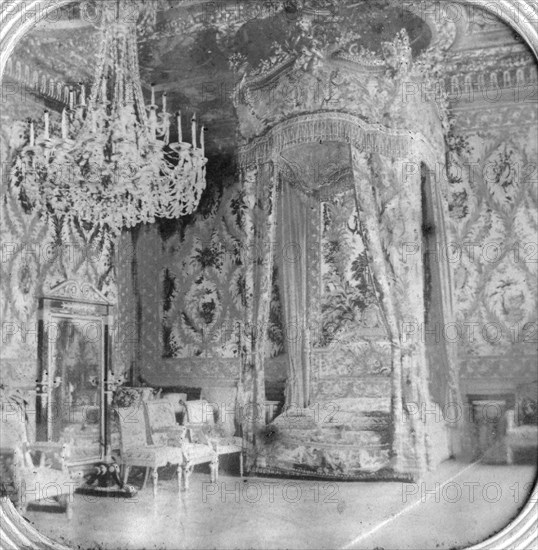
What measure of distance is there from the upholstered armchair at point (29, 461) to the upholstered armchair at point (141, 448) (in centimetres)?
34

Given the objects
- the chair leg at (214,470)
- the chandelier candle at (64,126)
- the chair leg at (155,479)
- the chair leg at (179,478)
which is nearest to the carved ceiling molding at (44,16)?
the chandelier candle at (64,126)

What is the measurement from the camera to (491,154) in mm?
3889

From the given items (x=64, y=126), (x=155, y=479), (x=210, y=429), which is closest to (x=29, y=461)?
(x=155, y=479)

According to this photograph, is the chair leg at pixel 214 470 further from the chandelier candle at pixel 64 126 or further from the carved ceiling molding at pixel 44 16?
the chandelier candle at pixel 64 126

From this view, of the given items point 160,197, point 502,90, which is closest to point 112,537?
point 160,197

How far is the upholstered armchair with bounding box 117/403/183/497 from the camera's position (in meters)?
4.12

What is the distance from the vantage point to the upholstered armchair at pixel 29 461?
4211mm

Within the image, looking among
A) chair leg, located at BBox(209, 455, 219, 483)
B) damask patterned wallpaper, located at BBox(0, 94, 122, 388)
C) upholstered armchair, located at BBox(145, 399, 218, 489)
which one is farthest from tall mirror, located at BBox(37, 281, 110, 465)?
chair leg, located at BBox(209, 455, 219, 483)

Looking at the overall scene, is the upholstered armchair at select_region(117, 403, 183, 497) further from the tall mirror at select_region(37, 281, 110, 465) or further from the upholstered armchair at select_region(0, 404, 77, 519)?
the upholstered armchair at select_region(0, 404, 77, 519)

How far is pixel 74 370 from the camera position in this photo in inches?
170

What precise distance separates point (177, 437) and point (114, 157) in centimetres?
158

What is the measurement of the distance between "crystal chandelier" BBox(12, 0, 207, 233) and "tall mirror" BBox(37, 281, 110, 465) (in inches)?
19.1

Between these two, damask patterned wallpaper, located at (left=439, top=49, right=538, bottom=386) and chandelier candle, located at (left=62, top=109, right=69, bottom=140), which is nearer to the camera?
damask patterned wallpaper, located at (left=439, top=49, right=538, bottom=386)

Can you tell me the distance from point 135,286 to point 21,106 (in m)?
1.24
